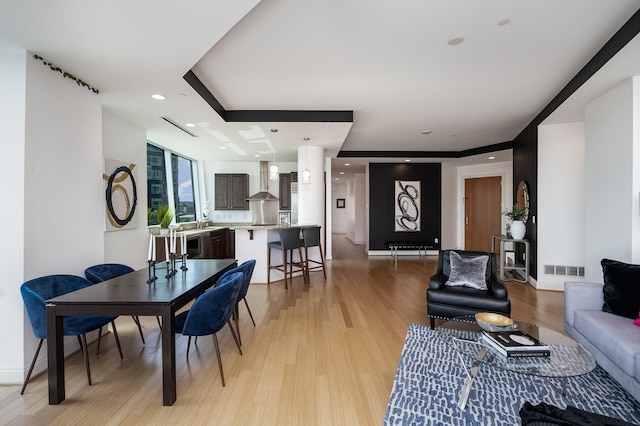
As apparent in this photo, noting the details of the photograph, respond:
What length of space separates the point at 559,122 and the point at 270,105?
4506mm

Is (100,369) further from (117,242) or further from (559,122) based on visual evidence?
(559,122)

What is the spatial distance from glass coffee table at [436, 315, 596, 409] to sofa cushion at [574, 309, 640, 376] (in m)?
0.26

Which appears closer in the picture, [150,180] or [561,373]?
[561,373]

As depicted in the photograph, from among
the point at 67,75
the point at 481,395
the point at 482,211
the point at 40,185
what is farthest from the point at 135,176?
the point at 482,211

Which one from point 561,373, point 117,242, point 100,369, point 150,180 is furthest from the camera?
point 150,180

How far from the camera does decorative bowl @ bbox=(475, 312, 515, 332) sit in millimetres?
2232

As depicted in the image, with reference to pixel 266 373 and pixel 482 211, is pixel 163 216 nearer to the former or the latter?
pixel 266 373

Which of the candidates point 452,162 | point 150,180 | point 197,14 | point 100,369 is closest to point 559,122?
point 452,162

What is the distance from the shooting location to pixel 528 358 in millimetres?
1911

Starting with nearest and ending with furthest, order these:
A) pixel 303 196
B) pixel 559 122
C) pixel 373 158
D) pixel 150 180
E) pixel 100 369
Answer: pixel 100 369
pixel 559 122
pixel 150 180
pixel 303 196
pixel 373 158

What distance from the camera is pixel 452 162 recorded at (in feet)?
28.1

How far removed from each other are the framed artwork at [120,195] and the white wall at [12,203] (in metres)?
1.48

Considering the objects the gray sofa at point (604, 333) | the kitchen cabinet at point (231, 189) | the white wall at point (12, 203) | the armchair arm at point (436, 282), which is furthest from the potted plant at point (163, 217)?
the gray sofa at point (604, 333)

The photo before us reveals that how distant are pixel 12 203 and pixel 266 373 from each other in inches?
97.6
